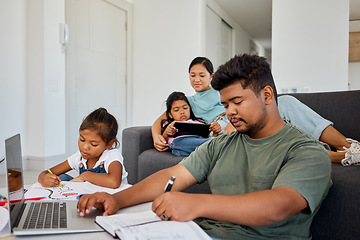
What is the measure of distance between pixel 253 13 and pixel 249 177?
511 centimetres

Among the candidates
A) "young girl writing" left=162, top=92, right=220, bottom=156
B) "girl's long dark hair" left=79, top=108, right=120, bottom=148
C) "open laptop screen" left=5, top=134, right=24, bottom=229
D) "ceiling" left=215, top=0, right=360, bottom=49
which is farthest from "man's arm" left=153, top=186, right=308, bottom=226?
"ceiling" left=215, top=0, right=360, bottom=49

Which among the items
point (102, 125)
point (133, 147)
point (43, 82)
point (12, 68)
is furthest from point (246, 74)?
point (12, 68)

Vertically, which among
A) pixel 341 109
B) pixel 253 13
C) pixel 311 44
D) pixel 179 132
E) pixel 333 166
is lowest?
pixel 333 166

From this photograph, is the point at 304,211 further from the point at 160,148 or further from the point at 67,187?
the point at 160,148

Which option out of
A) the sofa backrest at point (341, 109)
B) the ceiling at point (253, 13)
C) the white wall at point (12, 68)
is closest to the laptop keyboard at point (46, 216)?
the sofa backrest at point (341, 109)

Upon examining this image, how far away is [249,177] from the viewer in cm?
91

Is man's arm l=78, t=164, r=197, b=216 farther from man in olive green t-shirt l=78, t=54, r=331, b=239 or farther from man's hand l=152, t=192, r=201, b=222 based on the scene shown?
man's hand l=152, t=192, r=201, b=222

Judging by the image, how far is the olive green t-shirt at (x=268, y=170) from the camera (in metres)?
0.77

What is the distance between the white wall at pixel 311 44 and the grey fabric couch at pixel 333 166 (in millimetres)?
1256

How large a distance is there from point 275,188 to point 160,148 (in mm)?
1339

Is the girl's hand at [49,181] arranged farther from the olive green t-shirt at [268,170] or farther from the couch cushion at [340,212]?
the couch cushion at [340,212]

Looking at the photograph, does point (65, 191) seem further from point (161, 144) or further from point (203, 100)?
point (203, 100)

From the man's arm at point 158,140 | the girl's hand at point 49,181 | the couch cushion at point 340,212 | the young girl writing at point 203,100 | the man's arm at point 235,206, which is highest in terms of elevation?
the young girl writing at point 203,100

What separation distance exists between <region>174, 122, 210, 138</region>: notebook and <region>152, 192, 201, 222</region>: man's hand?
1.19m
